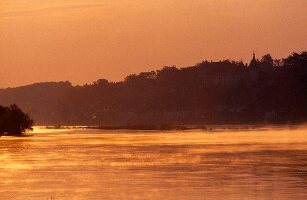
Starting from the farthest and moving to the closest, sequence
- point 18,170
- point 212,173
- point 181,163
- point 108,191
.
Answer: point 181,163
point 18,170
point 212,173
point 108,191

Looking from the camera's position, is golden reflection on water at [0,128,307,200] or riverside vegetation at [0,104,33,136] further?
riverside vegetation at [0,104,33,136]

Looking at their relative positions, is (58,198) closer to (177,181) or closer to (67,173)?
(177,181)

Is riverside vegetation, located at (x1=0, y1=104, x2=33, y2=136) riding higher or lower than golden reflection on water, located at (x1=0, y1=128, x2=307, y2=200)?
higher

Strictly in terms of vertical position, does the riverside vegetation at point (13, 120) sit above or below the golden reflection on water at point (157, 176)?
above

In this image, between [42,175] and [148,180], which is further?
[42,175]

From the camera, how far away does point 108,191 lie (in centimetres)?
4397

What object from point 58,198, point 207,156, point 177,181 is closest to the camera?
point 58,198

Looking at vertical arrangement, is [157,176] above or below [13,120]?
below

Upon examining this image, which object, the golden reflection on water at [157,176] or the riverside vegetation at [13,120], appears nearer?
the golden reflection on water at [157,176]

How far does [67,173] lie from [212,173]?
27.5ft

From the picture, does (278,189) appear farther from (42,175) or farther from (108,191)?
(42,175)

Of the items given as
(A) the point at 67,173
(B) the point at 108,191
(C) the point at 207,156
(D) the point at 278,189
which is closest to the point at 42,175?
(A) the point at 67,173

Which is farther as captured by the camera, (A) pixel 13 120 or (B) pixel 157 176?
(A) pixel 13 120

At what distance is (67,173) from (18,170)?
4.93 metres
